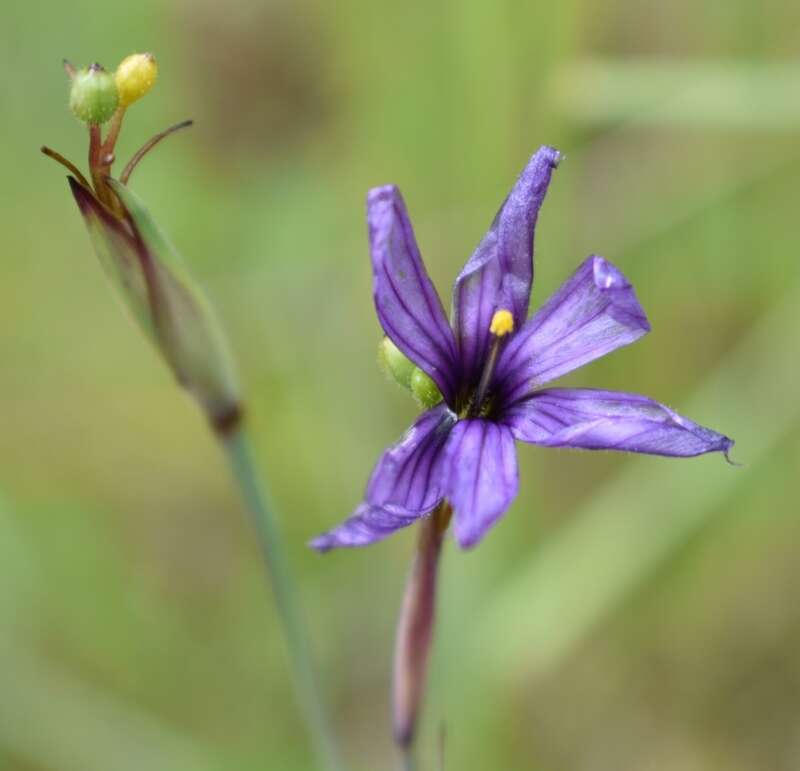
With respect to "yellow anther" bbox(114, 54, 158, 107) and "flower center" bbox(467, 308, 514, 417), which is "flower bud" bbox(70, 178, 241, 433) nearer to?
"yellow anther" bbox(114, 54, 158, 107)

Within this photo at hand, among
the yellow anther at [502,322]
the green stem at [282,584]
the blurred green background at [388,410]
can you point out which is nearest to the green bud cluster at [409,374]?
the yellow anther at [502,322]

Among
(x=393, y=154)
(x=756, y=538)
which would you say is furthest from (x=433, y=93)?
(x=756, y=538)

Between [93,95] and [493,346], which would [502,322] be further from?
[93,95]

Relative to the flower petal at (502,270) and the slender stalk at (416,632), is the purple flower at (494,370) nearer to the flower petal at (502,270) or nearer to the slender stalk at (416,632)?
A: the flower petal at (502,270)

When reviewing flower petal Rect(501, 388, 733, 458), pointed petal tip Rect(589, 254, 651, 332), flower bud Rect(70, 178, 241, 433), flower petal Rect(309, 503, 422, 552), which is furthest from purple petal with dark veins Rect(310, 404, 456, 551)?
flower bud Rect(70, 178, 241, 433)

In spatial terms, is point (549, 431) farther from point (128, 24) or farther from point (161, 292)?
point (128, 24)

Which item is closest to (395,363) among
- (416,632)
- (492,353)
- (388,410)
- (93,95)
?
(492,353)
